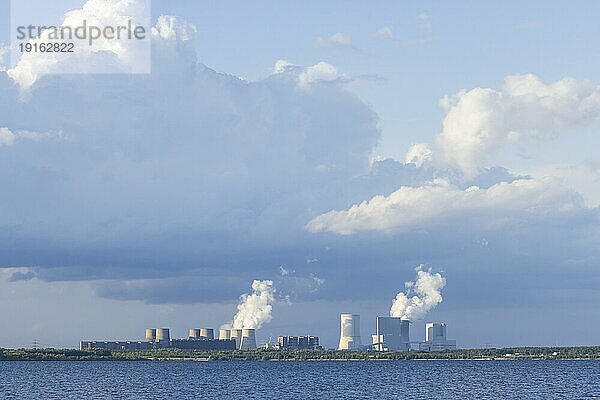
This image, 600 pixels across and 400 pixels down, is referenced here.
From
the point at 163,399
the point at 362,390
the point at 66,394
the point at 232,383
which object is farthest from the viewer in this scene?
the point at 232,383

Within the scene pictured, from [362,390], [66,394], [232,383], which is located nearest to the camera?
[66,394]

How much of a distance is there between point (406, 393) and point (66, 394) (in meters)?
47.6

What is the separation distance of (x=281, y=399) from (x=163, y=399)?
15.3 meters

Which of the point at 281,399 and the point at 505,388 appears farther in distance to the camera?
the point at 505,388

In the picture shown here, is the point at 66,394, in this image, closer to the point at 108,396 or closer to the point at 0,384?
the point at 108,396

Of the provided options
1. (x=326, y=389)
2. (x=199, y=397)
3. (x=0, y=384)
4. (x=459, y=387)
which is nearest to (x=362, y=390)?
(x=326, y=389)

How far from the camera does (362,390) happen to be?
516 feet

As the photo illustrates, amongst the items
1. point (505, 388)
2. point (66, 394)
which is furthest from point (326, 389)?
point (66, 394)

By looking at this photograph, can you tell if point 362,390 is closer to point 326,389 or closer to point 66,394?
point 326,389

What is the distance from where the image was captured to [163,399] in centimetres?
13450

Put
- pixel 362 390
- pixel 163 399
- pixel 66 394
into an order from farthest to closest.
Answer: pixel 362 390
pixel 66 394
pixel 163 399

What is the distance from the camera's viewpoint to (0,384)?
7323 inches

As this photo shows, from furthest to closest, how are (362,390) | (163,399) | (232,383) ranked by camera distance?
1. (232,383)
2. (362,390)
3. (163,399)

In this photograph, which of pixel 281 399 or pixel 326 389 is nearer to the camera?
pixel 281 399
